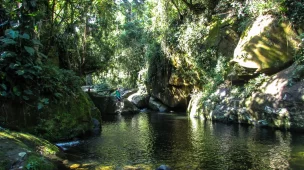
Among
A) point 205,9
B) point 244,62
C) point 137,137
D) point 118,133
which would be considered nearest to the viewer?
point 137,137

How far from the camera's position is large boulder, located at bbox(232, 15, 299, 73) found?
44.8 feet

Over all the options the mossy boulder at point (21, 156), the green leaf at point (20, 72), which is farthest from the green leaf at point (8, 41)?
the mossy boulder at point (21, 156)

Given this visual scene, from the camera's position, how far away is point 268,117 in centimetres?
1210

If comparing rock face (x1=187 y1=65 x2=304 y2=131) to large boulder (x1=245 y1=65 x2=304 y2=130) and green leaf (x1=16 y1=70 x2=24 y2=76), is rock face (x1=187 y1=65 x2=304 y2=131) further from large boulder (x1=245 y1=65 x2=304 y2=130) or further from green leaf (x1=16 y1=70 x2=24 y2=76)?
green leaf (x1=16 y1=70 x2=24 y2=76)

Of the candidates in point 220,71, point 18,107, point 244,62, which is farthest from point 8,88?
point 220,71

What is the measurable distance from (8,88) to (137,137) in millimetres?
5054

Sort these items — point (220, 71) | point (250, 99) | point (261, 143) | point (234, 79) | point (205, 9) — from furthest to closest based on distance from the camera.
A: 1. point (205, 9)
2. point (220, 71)
3. point (234, 79)
4. point (250, 99)
5. point (261, 143)

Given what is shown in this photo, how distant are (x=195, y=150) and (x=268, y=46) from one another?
8.45 metres

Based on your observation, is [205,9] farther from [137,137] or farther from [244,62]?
[137,137]

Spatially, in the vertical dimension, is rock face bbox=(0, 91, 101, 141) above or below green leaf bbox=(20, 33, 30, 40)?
below

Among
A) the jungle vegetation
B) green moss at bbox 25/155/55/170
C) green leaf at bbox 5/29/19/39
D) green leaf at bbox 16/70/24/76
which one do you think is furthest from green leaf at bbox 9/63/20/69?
green moss at bbox 25/155/55/170

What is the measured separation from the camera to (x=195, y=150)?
27.6 feet

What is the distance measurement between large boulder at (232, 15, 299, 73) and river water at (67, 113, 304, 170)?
4000mm

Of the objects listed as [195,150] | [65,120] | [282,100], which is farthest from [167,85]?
[195,150]
